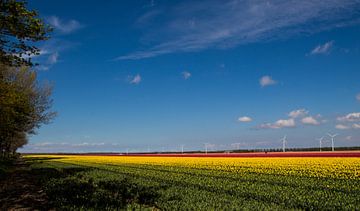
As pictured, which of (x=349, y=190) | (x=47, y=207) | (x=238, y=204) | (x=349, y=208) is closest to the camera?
(x=349, y=208)

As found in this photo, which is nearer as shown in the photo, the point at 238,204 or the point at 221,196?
the point at 238,204

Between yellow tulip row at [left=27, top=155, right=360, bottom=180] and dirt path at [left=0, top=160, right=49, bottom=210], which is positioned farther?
yellow tulip row at [left=27, top=155, right=360, bottom=180]

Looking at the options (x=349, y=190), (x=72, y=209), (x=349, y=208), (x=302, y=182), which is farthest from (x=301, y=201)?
(x=72, y=209)

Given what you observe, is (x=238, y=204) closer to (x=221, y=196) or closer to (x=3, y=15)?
(x=221, y=196)

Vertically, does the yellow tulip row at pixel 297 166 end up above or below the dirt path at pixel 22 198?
above

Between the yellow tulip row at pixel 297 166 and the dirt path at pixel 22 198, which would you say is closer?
the dirt path at pixel 22 198

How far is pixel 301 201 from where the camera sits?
1662 cm

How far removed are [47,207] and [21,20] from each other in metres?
9.48

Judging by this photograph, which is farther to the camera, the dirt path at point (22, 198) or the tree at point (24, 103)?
the tree at point (24, 103)

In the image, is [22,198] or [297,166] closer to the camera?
[22,198]

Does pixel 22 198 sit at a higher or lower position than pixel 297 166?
lower

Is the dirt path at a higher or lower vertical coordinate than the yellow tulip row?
lower

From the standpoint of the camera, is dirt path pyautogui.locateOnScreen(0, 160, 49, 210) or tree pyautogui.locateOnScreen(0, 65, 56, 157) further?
tree pyautogui.locateOnScreen(0, 65, 56, 157)

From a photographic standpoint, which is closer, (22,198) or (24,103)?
(22,198)
